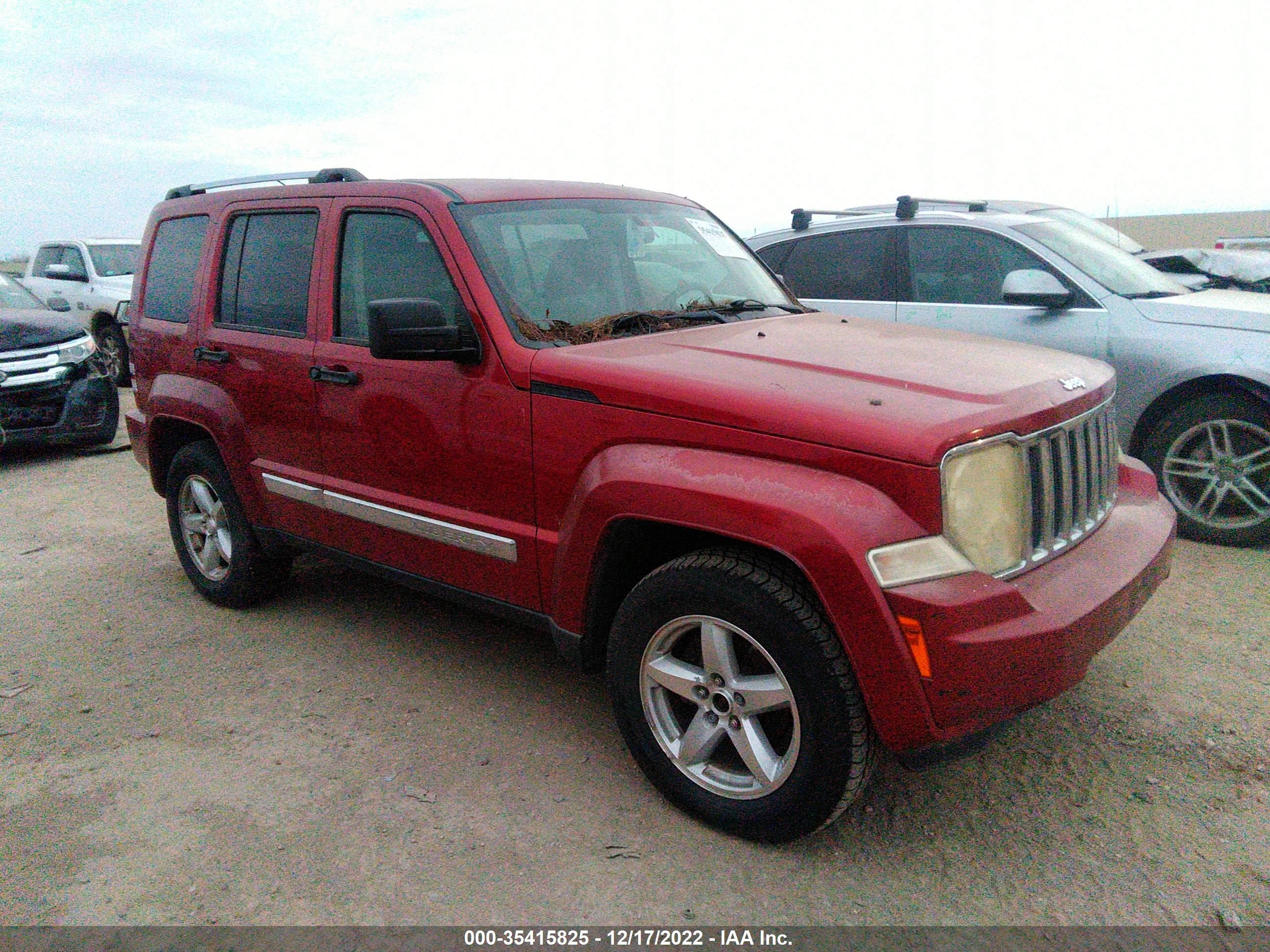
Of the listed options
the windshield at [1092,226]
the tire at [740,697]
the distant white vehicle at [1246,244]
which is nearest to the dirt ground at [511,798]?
the tire at [740,697]

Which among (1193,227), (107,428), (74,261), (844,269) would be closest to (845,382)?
(844,269)

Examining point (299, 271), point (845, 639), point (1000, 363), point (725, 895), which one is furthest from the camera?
point (299, 271)

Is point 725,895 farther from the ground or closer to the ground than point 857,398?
closer to the ground

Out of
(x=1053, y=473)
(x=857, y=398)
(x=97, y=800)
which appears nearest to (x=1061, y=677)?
(x=1053, y=473)

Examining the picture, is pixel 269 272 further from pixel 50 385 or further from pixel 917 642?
pixel 50 385

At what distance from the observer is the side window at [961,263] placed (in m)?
5.72

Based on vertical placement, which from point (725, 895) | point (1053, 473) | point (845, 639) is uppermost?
point (1053, 473)

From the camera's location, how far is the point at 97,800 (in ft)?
10.2

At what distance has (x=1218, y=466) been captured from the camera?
4.92 m

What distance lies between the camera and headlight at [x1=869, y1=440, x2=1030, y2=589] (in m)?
2.34

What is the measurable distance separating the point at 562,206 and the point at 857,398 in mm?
1649

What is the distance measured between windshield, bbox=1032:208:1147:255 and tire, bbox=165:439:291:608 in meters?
5.03

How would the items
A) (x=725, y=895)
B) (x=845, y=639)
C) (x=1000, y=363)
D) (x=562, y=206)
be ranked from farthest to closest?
1. (x=562, y=206)
2. (x=1000, y=363)
3. (x=725, y=895)
4. (x=845, y=639)

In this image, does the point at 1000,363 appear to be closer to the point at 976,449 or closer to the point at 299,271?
the point at 976,449
